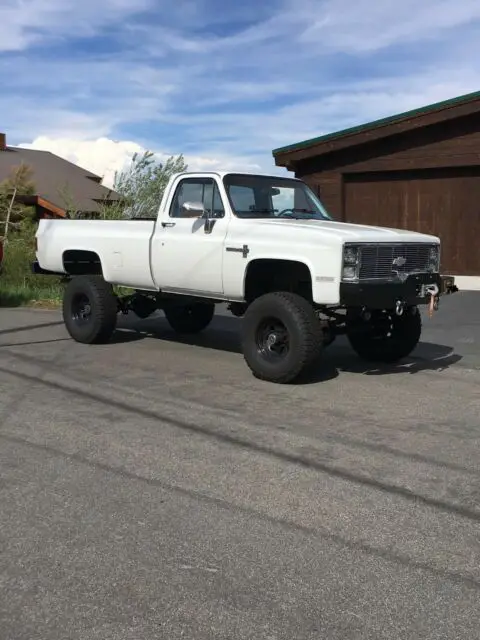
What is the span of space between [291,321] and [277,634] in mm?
4319

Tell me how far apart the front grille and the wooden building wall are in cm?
706

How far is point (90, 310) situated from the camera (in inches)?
375

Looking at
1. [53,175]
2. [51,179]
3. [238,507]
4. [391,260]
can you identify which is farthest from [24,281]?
[238,507]

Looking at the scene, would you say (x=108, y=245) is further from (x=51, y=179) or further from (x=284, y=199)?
(x=51, y=179)

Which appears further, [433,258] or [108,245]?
[108,245]

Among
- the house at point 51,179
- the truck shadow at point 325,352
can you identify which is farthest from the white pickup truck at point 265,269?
the house at point 51,179

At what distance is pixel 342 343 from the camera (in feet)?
32.5

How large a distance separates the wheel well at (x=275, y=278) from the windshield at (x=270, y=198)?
0.66 metres

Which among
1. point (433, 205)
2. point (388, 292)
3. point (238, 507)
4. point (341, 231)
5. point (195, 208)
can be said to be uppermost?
point (433, 205)

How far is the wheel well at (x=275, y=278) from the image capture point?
298 inches

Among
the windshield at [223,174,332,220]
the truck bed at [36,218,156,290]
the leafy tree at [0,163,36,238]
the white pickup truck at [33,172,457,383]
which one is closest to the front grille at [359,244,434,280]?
the white pickup truck at [33,172,457,383]

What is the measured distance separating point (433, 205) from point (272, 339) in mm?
8278

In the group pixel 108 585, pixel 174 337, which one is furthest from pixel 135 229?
pixel 108 585

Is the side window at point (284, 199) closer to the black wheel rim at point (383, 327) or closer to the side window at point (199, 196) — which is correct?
the side window at point (199, 196)
